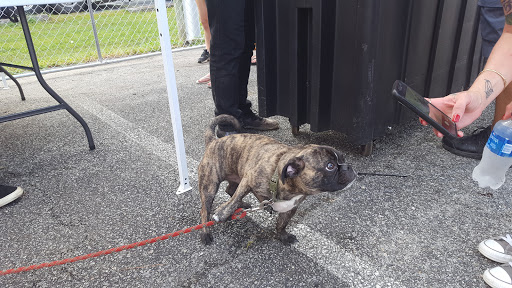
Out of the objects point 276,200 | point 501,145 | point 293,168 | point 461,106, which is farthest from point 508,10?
point 276,200

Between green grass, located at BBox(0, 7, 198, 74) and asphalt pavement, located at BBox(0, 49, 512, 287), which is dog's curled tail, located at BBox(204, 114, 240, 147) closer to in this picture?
asphalt pavement, located at BBox(0, 49, 512, 287)

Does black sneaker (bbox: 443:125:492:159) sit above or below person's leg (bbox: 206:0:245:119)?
below

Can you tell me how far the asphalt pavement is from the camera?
165 centimetres

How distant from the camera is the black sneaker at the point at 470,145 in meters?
2.66

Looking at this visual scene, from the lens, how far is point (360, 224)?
1962 millimetres

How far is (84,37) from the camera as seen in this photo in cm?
779

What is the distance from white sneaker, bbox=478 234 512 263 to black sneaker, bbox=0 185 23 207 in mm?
2600

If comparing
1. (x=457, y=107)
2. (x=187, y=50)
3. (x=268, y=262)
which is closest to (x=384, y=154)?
(x=457, y=107)

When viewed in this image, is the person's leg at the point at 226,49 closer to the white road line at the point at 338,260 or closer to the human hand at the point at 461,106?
the white road line at the point at 338,260

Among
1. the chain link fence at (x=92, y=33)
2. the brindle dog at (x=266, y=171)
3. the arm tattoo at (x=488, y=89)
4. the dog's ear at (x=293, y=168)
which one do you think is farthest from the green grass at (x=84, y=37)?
the arm tattoo at (x=488, y=89)

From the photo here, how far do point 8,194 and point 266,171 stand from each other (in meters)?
1.67

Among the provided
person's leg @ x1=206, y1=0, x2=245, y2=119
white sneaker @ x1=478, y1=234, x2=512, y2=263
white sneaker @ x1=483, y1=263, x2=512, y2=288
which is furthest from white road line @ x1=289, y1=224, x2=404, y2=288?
person's leg @ x1=206, y1=0, x2=245, y2=119

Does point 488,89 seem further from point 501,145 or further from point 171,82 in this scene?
point 171,82

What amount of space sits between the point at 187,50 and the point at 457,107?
6.33m
